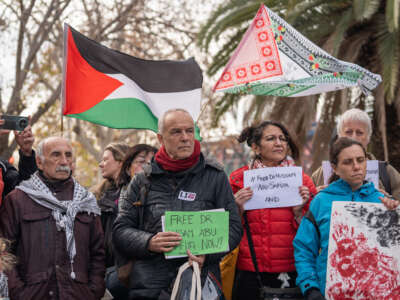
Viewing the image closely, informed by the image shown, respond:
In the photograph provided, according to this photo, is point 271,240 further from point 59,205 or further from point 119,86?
point 119,86

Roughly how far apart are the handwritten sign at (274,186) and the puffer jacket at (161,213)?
389mm

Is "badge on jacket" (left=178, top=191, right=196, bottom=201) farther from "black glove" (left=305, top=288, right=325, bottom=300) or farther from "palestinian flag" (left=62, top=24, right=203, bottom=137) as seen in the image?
"palestinian flag" (left=62, top=24, right=203, bottom=137)

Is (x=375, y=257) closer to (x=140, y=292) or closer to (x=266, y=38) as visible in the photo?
(x=140, y=292)

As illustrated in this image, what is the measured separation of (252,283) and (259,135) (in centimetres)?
103

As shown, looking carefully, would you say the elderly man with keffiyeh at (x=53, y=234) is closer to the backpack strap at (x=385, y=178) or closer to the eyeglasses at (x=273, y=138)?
the eyeglasses at (x=273, y=138)

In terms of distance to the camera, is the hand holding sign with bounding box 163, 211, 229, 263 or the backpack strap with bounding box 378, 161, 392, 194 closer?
the hand holding sign with bounding box 163, 211, 229, 263

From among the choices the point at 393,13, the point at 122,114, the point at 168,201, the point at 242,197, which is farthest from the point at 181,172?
the point at 393,13

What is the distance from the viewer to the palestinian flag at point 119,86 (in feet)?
14.7

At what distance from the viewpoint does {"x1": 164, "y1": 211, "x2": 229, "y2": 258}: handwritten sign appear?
284 cm

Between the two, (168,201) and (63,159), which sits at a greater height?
(63,159)

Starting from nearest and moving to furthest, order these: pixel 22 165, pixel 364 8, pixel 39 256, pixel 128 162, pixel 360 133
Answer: pixel 39 256, pixel 22 165, pixel 360 133, pixel 128 162, pixel 364 8

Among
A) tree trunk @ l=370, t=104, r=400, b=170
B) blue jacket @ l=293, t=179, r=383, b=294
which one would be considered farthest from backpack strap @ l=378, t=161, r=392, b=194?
tree trunk @ l=370, t=104, r=400, b=170

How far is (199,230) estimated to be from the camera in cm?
288

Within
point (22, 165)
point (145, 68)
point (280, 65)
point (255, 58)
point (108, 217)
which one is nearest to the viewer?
point (22, 165)
